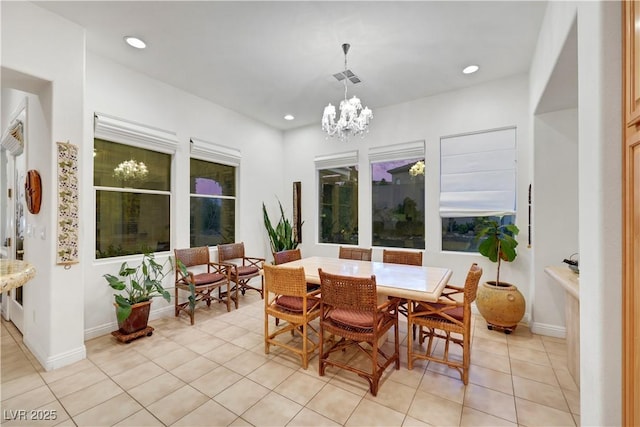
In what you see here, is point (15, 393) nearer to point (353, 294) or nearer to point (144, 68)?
point (353, 294)

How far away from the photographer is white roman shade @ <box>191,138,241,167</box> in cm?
398

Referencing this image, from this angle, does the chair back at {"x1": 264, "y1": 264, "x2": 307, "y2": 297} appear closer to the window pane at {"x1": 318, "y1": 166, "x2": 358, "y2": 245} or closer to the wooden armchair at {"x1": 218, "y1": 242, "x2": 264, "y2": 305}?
the wooden armchair at {"x1": 218, "y1": 242, "x2": 264, "y2": 305}

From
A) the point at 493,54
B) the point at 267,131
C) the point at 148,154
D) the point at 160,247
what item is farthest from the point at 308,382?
the point at 267,131

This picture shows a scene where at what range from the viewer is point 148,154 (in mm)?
3557

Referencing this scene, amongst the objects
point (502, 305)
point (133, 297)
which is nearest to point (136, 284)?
point (133, 297)

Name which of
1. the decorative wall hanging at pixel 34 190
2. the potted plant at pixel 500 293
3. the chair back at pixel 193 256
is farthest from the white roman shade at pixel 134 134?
the potted plant at pixel 500 293

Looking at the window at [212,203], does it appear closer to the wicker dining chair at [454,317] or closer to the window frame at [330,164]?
the window frame at [330,164]

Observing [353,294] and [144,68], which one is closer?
[353,294]

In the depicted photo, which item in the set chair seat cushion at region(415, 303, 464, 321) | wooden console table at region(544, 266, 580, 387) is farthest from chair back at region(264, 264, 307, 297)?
wooden console table at region(544, 266, 580, 387)

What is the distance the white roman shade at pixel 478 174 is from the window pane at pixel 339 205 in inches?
58.9

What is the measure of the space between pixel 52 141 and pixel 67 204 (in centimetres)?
57

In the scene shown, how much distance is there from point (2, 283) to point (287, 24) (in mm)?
2646

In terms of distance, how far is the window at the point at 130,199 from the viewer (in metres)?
3.11

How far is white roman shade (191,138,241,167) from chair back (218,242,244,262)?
1.40 meters
